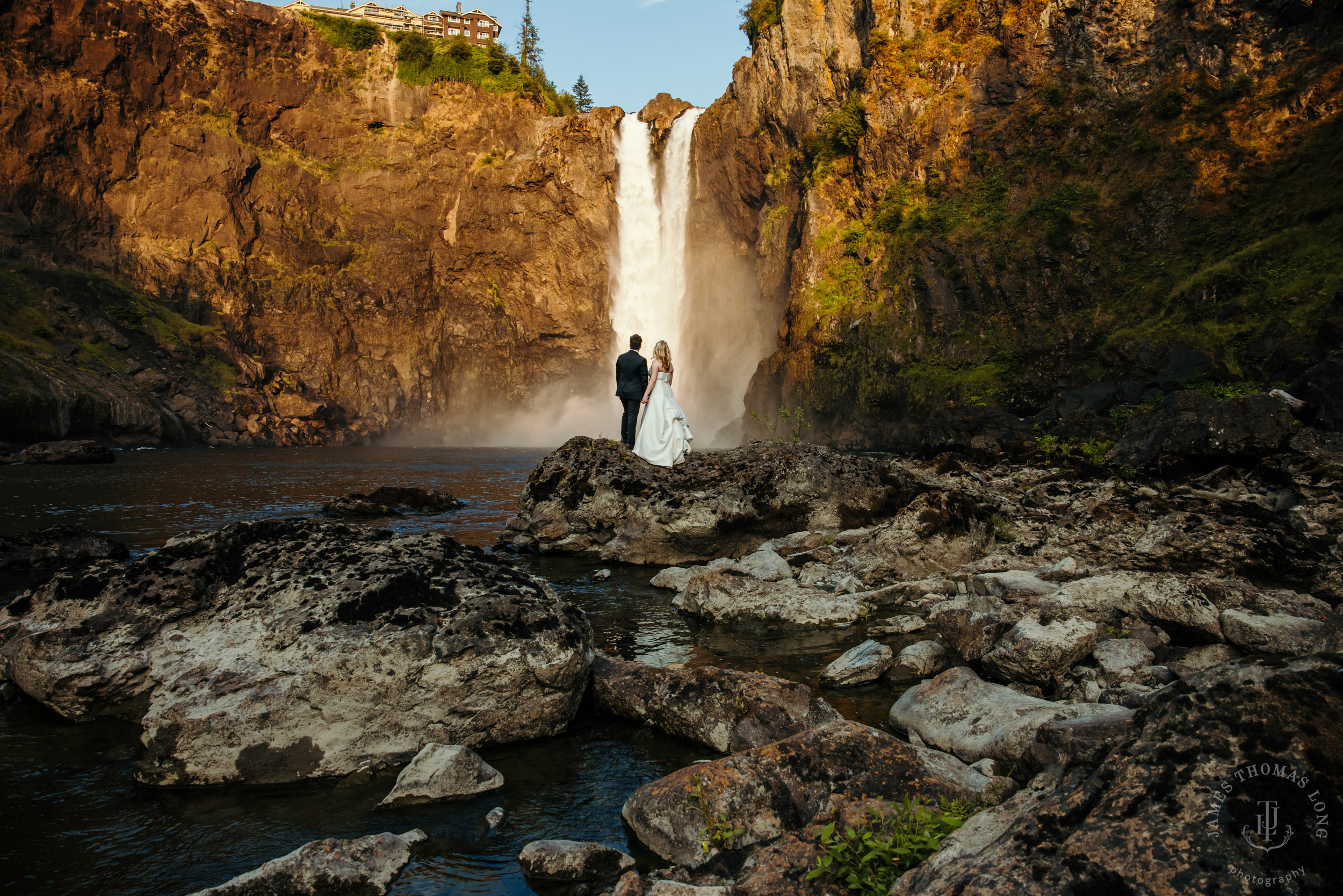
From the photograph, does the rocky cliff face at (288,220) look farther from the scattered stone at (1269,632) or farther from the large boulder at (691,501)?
the scattered stone at (1269,632)

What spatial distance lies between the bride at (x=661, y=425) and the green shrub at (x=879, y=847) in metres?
11.1

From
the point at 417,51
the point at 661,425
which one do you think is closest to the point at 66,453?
the point at 661,425

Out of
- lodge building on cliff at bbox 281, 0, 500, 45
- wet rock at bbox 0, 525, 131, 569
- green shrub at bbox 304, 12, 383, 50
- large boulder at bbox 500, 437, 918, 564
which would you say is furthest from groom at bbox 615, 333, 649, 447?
lodge building on cliff at bbox 281, 0, 500, 45

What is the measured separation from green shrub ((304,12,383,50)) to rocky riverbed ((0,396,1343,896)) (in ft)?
221

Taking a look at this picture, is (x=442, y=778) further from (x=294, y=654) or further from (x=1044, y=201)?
(x=1044, y=201)

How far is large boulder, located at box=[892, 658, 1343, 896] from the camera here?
75.6 inches

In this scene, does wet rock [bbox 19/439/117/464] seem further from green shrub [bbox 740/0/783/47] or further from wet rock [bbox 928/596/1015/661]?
green shrub [bbox 740/0/783/47]

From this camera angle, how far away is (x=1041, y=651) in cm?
507

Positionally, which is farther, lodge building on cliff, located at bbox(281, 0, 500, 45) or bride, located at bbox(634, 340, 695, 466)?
lodge building on cliff, located at bbox(281, 0, 500, 45)

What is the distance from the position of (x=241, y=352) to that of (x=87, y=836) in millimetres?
55745

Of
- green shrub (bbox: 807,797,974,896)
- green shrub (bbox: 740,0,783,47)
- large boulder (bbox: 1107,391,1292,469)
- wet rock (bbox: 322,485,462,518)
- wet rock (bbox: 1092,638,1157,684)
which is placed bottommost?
wet rock (bbox: 322,485,462,518)

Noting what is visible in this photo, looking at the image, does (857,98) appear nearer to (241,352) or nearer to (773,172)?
(773,172)

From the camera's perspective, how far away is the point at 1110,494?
39.0 ft

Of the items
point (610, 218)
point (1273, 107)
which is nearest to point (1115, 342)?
point (1273, 107)
